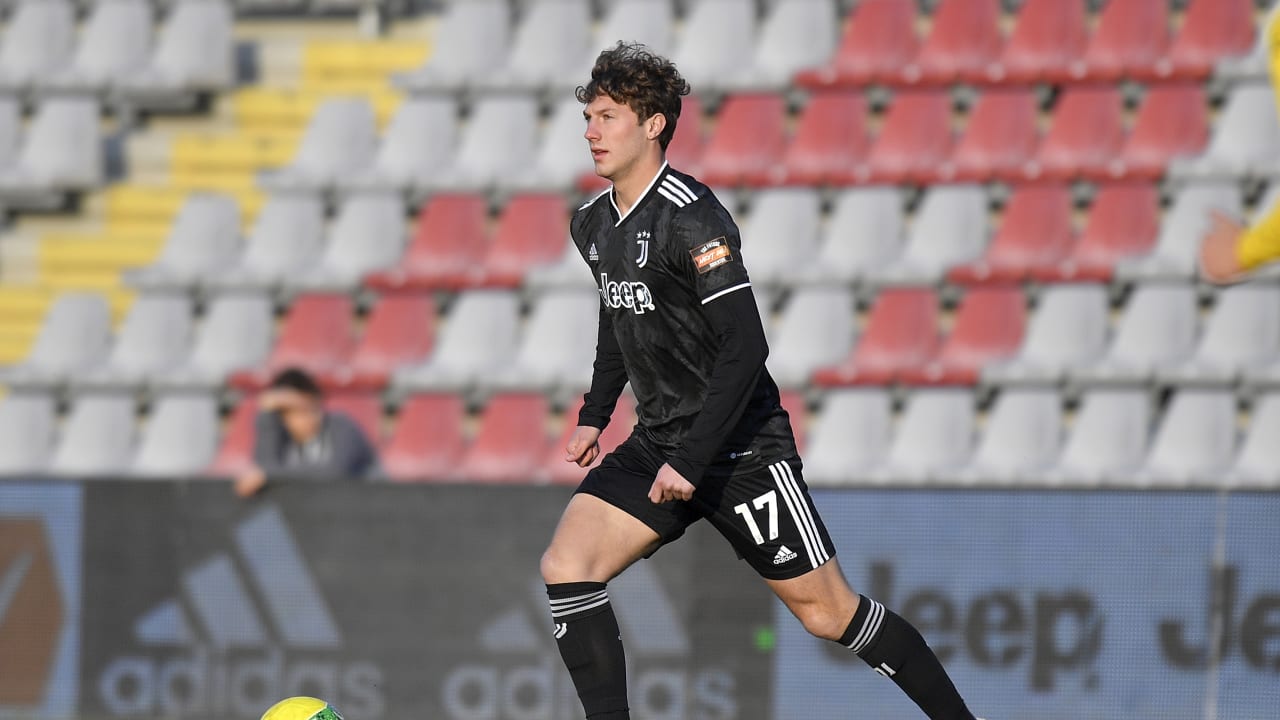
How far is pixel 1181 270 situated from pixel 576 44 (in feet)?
13.8

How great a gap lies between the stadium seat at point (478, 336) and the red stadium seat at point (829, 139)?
1.86 meters

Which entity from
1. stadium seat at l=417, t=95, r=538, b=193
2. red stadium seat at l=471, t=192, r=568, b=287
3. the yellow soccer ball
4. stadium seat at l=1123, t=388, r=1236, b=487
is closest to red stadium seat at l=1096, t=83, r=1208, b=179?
stadium seat at l=1123, t=388, r=1236, b=487

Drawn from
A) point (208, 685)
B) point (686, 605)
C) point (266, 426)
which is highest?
point (266, 426)

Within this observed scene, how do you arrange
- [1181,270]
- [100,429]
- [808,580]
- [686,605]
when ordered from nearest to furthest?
[808,580]
[686,605]
[1181,270]
[100,429]

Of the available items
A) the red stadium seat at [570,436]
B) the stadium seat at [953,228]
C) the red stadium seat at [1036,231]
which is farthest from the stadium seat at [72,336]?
the red stadium seat at [1036,231]

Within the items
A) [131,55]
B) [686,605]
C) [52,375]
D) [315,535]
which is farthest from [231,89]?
[686,605]

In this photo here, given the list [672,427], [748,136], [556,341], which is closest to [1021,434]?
[748,136]

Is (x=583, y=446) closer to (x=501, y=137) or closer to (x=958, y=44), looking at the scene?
(x=501, y=137)

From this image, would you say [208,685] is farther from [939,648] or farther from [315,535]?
[939,648]

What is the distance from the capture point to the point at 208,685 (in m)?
7.74

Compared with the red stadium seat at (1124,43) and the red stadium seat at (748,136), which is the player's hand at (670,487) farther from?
the red stadium seat at (1124,43)

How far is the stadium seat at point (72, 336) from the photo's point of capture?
11.0m

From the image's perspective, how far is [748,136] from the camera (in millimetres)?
10727

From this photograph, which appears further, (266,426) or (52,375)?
(52,375)
